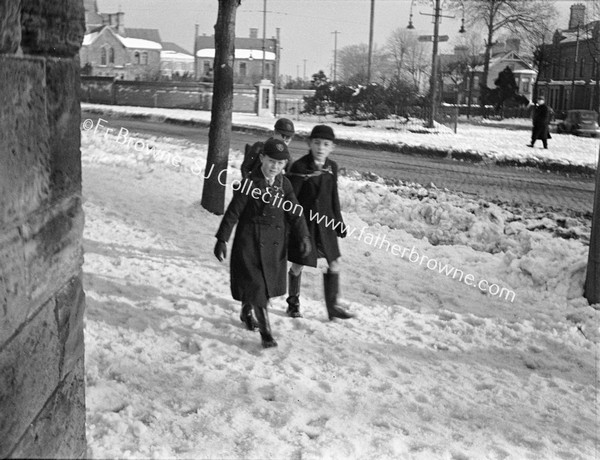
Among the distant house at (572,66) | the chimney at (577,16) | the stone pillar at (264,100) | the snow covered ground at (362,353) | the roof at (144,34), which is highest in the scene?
the roof at (144,34)

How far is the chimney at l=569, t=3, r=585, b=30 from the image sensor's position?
55969mm

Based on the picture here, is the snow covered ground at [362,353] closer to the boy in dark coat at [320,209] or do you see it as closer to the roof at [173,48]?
the boy in dark coat at [320,209]

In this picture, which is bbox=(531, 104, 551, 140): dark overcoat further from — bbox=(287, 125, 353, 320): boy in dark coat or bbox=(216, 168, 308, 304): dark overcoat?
bbox=(216, 168, 308, 304): dark overcoat

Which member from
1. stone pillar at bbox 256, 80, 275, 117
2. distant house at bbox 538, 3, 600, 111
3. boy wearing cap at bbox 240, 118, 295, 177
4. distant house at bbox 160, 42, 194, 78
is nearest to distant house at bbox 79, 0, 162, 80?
distant house at bbox 160, 42, 194, 78

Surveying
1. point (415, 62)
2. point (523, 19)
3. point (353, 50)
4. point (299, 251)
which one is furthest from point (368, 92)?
point (353, 50)

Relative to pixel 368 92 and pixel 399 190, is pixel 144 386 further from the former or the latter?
pixel 368 92

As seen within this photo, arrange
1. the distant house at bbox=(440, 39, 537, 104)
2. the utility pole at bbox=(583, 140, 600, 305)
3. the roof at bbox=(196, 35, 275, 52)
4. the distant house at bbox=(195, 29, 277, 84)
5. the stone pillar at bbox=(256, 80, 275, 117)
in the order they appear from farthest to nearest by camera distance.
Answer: the roof at bbox=(196, 35, 275, 52)
the distant house at bbox=(195, 29, 277, 84)
the distant house at bbox=(440, 39, 537, 104)
the stone pillar at bbox=(256, 80, 275, 117)
the utility pole at bbox=(583, 140, 600, 305)

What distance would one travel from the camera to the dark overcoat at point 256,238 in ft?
18.2

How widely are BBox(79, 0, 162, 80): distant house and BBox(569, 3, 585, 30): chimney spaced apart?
4157 centimetres

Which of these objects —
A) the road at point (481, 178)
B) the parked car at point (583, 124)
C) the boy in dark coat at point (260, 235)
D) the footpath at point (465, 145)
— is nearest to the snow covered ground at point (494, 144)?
the footpath at point (465, 145)

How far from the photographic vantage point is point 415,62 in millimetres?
80000

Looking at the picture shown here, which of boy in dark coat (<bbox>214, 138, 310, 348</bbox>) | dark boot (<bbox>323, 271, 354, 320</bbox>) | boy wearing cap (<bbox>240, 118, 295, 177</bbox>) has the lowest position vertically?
dark boot (<bbox>323, 271, 354, 320</bbox>)

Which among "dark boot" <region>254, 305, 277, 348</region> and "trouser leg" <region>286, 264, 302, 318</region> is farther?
"trouser leg" <region>286, 264, 302, 318</region>

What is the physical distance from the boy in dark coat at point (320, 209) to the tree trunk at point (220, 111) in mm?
4505
